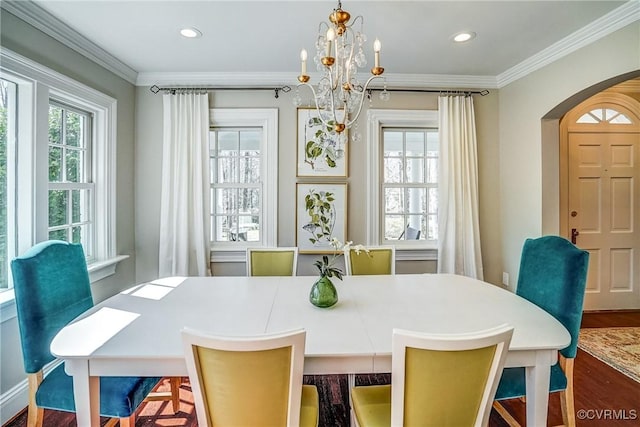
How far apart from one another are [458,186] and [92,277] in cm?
335

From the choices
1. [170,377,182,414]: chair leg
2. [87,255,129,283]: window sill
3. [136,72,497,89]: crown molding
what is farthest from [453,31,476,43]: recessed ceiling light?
[87,255,129,283]: window sill

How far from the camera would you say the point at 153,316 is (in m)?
1.48

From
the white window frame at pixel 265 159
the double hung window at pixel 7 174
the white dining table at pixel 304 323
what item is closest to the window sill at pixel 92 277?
the double hung window at pixel 7 174

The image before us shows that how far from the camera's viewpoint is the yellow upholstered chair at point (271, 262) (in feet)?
7.84

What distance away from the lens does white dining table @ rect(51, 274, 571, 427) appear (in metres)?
1.16

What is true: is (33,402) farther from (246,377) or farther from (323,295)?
(323,295)

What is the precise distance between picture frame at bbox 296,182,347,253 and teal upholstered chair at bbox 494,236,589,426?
1.75 metres

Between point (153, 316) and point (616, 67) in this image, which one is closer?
point (153, 316)

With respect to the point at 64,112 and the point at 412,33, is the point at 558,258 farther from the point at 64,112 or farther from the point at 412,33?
the point at 64,112

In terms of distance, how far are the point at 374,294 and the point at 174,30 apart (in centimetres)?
230

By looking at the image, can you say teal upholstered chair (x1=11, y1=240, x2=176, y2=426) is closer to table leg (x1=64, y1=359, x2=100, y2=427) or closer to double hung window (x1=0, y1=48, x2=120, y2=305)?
table leg (x1=64, y1=359, x2=100, y2=427)

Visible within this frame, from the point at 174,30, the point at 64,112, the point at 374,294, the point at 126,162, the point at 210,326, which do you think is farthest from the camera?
the point at 126,162

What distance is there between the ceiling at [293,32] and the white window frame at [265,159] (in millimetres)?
354

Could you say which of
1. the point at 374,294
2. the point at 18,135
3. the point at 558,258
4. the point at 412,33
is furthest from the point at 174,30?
the point at 558,258
